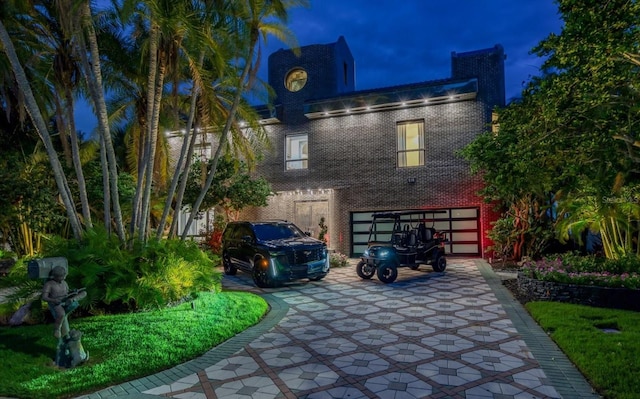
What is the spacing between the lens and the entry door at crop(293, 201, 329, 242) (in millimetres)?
17641

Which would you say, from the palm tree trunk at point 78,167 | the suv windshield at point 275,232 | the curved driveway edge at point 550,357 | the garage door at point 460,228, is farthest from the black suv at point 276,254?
the garage door at point 460,228

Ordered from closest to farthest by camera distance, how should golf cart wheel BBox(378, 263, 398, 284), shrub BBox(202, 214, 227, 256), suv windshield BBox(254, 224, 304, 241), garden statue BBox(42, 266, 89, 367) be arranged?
garden statue BBox(42, 266, 89, 367) < golf cart wheel BBox(378, 263, 398, 284) < suv windshield BBox(254, 224, 304, 241) < shrub BBox(202, 214, 227, 256)

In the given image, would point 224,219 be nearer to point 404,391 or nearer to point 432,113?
point 432,113

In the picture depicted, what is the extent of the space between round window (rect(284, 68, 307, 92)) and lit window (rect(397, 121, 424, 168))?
523cm

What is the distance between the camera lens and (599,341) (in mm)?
5008

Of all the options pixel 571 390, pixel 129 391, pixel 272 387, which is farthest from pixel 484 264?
pixel 129 391

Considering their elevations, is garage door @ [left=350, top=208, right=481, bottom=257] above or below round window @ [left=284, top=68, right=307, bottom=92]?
below

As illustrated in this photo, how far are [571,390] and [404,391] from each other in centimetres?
161

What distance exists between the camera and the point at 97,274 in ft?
21.1

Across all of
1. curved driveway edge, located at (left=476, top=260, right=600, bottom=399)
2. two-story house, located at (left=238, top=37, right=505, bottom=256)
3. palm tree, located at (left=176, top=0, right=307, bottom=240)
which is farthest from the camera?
two-story house, located at (left=238, top=37, right=505, bottom=256)

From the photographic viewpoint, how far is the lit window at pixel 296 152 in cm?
1831

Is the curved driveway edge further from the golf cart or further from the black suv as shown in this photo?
the black suv

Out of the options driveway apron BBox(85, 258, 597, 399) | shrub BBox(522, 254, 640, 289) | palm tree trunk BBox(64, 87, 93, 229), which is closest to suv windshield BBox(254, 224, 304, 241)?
driveway apron BBox(85, 258, 597, 399)

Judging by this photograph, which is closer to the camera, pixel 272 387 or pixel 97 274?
pixel 272 387
